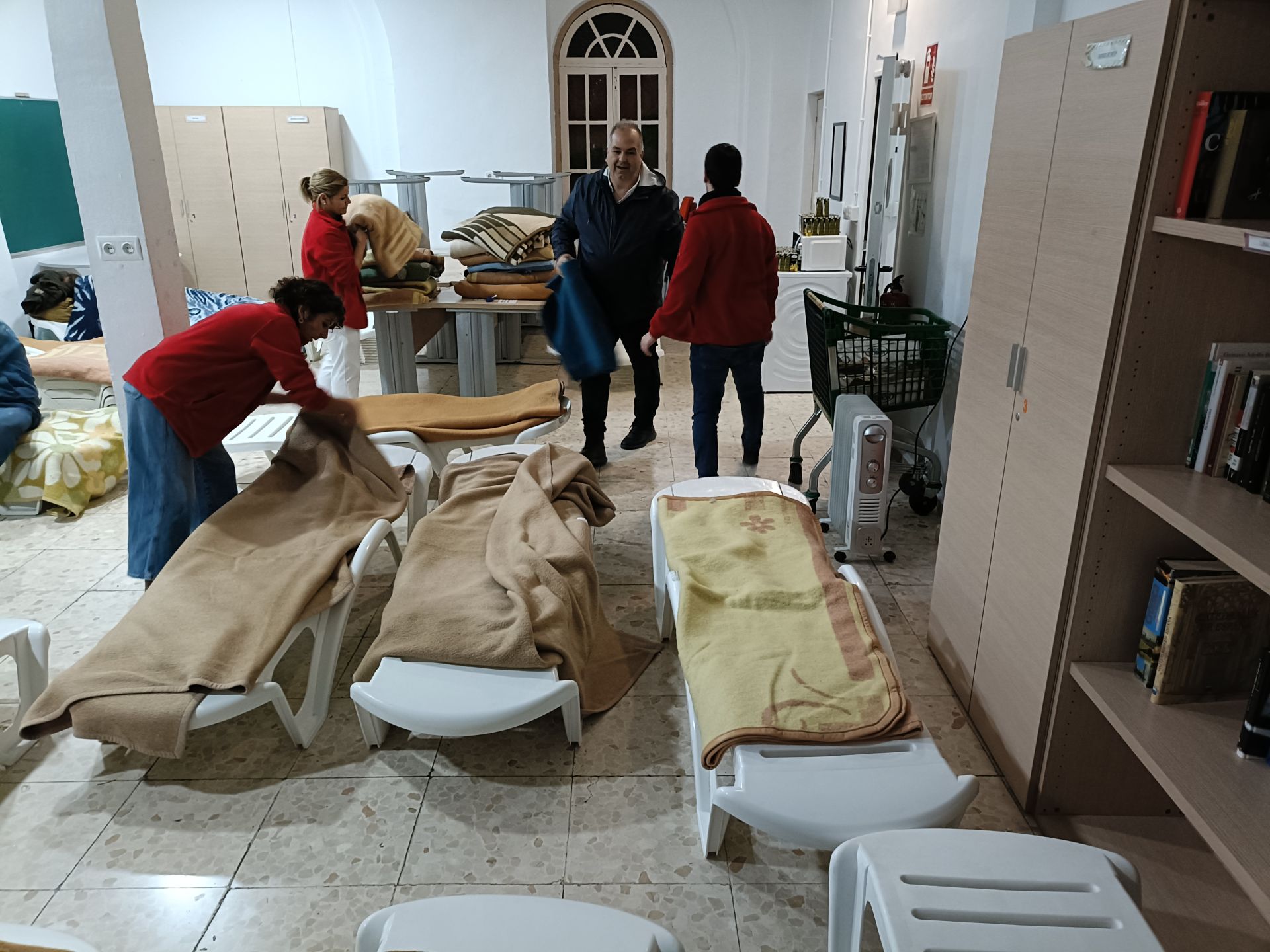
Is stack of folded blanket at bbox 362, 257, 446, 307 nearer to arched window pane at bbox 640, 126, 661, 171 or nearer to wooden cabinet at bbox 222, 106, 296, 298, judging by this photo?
wooden cabinet at bbox 222, 106, 296, 298

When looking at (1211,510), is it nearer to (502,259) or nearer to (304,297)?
(304,297)

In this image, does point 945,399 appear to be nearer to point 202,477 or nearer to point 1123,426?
point 1123,426

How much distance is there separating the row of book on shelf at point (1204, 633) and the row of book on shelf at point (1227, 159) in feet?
2.40

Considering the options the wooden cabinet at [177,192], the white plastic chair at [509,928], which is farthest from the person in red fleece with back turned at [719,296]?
the wooden cabinet at [177,192]

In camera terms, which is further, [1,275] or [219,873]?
[1,275]

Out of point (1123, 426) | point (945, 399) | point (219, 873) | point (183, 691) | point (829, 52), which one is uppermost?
point (829, 52)

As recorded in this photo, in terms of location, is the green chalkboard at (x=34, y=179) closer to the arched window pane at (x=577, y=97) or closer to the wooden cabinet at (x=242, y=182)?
the wooden cabinet at (x=242, y=182)

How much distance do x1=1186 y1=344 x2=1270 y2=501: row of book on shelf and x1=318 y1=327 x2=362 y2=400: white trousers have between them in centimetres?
405

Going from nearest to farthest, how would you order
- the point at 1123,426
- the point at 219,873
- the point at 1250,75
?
1. the point at 1250,75
2. the point at 1123,426
3. the point at 219,873

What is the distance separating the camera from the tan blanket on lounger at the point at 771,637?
2033mm

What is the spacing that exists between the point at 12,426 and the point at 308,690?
259 centimetres

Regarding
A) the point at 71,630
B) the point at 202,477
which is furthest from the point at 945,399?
the point at 71,630

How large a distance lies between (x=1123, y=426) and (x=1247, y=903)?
1095 mm

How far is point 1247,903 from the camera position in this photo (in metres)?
1.96
